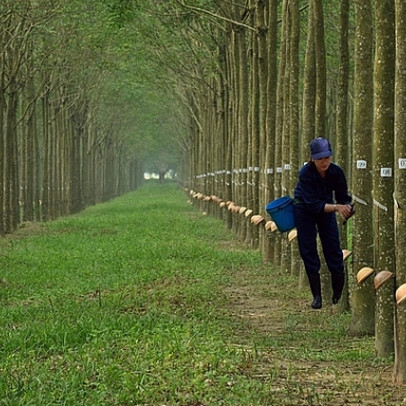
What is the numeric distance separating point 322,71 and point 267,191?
198 inches

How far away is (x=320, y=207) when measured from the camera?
9.54 m

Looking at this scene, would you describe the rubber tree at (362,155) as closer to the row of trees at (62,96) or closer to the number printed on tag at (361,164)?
the number printed on tag at (361,164)

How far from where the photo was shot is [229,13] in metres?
24.0

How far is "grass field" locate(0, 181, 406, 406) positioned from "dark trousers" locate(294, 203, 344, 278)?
0.73 m

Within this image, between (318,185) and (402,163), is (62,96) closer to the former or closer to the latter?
(318,185)

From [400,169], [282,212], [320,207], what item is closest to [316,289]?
[282,212]

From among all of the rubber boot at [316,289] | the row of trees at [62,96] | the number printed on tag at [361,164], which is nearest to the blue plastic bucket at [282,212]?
the rubber boot at [316,289]

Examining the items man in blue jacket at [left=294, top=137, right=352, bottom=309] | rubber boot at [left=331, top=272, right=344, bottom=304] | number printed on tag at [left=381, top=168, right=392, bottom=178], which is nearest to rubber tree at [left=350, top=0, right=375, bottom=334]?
rubber boot at [left=331, top=272, right=344, bottom=304]

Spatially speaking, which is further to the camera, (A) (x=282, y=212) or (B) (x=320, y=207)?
(A) (x=282, y=212)

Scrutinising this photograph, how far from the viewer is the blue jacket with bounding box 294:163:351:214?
377 inches

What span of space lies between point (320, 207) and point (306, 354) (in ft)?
5.07

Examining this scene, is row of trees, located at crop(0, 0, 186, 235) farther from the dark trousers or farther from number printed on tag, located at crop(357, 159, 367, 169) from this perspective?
the dark trousers

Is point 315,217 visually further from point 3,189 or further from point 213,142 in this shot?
point 213,142

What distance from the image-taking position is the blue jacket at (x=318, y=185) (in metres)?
9.57
